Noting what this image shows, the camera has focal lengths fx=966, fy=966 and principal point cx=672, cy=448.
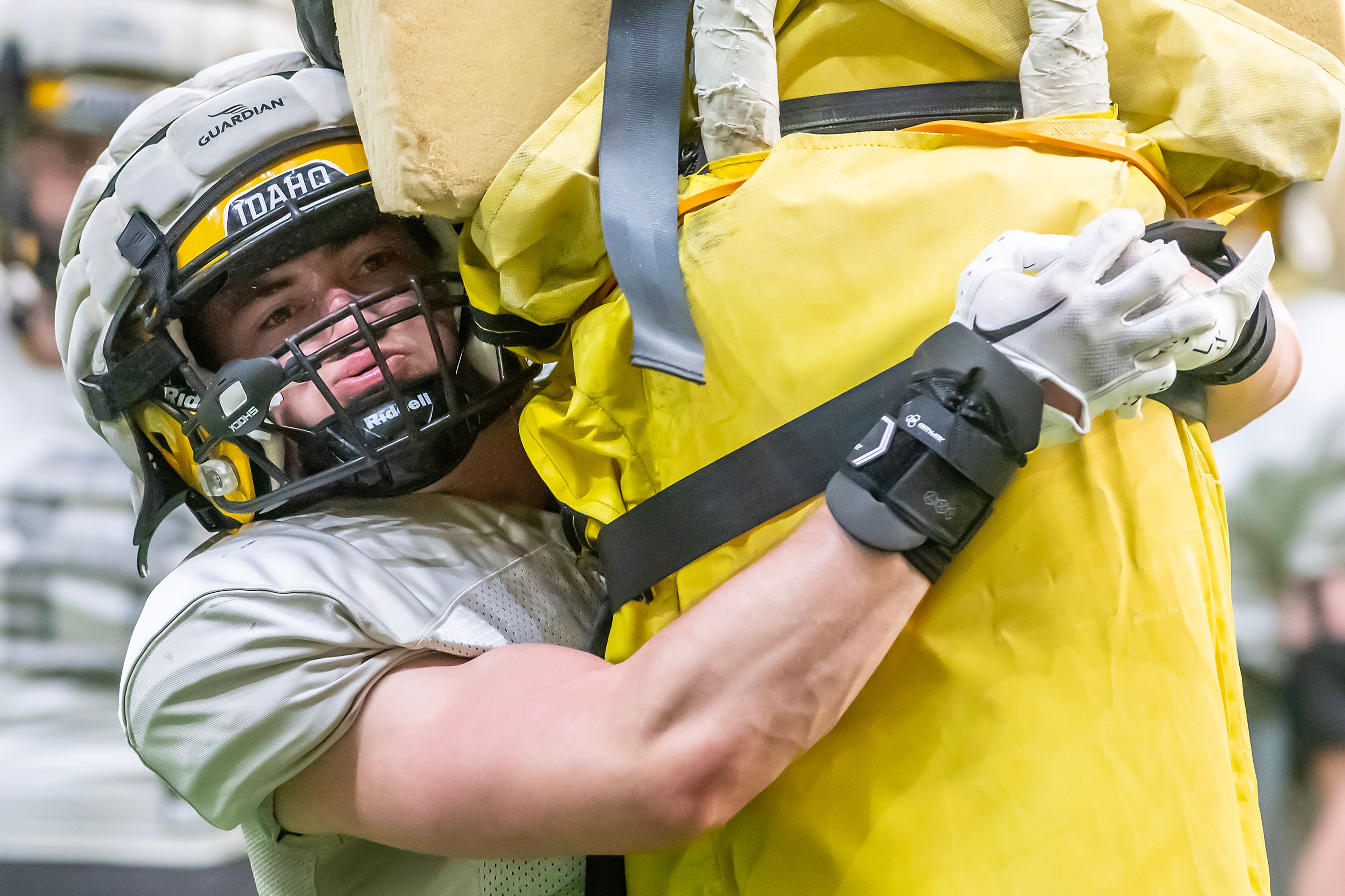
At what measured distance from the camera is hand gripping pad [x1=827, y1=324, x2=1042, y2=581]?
702 mm

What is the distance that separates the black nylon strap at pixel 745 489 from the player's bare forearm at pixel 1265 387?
16.1 inches

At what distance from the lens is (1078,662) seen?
75cm

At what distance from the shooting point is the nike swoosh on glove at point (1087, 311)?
0.68 metres

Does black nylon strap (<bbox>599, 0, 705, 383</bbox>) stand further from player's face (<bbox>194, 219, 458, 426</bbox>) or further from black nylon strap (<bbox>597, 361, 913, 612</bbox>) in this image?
player's face (<bbox>194, 219, 458, 426</bbox>)

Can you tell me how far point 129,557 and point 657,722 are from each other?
73.4 inches

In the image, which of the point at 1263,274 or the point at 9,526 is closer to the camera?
the point at 1263,274

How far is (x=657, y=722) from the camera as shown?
746mm

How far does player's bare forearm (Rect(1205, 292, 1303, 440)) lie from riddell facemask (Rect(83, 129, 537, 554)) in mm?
758

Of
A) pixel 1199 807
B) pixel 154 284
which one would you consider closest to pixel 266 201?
pixel 154 284

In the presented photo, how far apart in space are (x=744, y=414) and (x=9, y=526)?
80.4 inches

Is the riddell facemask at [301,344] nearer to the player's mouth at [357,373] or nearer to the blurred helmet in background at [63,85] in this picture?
the player's mouth at [357,373]

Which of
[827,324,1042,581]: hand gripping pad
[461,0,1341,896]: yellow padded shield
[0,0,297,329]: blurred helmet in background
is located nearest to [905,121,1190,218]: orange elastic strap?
[461,0,1341,896]: yellow padded shield

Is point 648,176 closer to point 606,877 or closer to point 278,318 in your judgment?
point 278,318

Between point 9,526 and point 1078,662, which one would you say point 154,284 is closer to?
point 1078,662
